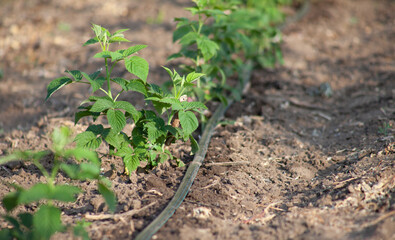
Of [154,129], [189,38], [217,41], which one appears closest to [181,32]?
[189,38]

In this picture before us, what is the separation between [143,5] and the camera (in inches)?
257

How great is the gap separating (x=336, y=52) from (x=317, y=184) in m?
3.29

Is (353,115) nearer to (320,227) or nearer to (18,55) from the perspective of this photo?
(320,227)

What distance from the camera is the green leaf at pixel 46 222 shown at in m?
1.68

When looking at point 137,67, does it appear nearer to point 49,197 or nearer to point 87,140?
point 87,140

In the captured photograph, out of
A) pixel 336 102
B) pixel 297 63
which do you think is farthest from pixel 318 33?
pixel 336 102

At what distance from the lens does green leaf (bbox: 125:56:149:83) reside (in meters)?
2.18

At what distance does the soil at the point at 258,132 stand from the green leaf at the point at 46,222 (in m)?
0.28

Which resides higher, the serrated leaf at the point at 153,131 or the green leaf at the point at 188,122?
the green leaf at the point at 188,122

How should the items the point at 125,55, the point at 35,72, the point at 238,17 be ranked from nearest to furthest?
the point at 125,55 < the point at 238,17 < the point at 35,72

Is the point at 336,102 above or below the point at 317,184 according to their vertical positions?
below

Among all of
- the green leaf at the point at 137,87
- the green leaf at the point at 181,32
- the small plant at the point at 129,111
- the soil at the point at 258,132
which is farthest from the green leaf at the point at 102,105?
the green leaf at the point at 181,32

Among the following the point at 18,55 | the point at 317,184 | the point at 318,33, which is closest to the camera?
the point at 317,184

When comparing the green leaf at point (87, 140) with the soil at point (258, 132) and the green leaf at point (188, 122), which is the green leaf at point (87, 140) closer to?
the soil at point (258, 132)
